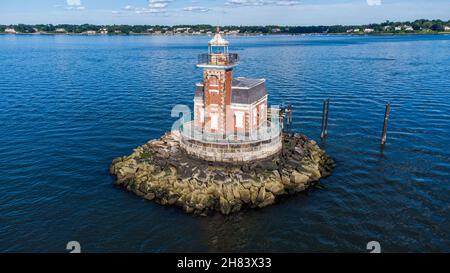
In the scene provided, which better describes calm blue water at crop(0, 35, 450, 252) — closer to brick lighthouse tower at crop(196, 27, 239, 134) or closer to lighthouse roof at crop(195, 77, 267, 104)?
brick lighthouse tower at crop(196, 27, 239, 134)

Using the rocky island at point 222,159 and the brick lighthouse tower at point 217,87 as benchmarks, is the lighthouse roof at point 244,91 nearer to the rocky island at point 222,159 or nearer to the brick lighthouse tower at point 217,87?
the rocky island at point 222,159

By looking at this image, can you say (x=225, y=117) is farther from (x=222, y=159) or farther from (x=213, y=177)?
(x=213, y=177)

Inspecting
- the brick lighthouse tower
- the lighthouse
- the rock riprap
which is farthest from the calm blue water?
the brick lighthouse tower

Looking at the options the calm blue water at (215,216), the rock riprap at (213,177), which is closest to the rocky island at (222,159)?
the rock riprap at (213,177)

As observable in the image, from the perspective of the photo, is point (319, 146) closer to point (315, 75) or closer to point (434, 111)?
point (434, 111)

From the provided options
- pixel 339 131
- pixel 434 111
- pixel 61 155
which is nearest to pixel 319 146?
pixel 339 131

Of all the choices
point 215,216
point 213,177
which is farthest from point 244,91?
point 215,216
